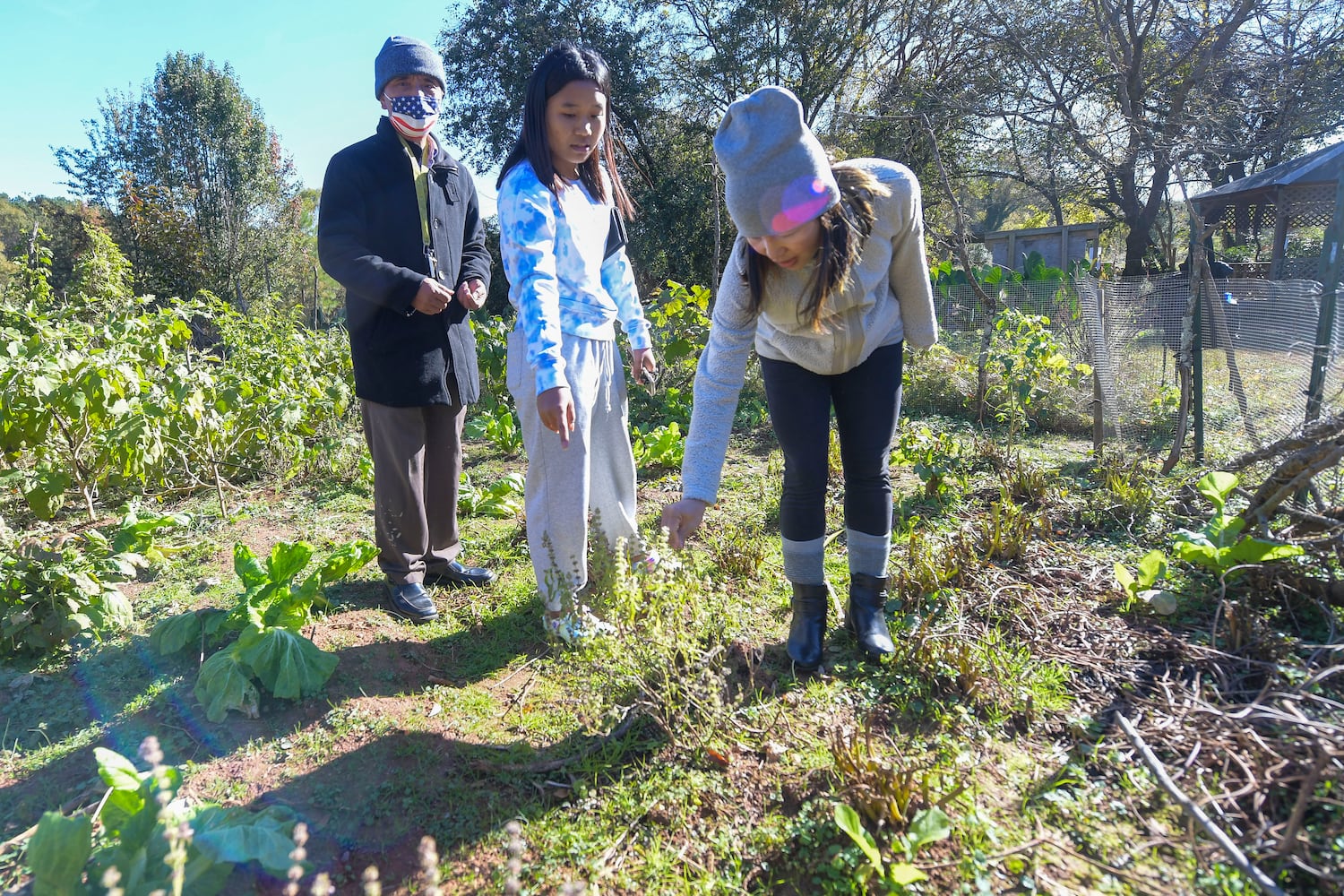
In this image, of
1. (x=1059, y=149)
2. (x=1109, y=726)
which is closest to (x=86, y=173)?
(x=1059, y=149)

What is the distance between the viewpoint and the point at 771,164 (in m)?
1.69

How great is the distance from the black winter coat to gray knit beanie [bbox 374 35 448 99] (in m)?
0.14

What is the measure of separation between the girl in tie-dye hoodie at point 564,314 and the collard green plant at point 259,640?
0.72 m

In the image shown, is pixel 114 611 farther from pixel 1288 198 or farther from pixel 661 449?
pixel 1288 198

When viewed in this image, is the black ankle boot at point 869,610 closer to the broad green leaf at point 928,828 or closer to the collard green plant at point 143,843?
the broad green leaf at point 928,828

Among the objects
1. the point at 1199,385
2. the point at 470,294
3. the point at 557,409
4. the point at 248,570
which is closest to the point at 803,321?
the point at 557,409

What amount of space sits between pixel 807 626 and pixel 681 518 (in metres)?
0.77

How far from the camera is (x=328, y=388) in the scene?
502 cm

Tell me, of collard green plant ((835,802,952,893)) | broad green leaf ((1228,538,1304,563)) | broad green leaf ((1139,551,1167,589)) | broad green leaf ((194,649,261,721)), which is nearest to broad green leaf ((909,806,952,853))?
collard green plant ((835,802,952,893))

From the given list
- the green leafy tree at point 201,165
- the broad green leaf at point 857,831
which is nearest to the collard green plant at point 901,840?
the broad green leaf at point 857,831

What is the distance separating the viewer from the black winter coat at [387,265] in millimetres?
2551

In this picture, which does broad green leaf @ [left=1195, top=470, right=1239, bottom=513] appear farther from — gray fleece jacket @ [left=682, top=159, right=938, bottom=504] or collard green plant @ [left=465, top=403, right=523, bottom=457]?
collard green plant @ [left=465, top=403, right=523, bottom=457]

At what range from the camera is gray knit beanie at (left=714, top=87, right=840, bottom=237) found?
1.69 metres

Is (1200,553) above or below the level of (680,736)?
above
